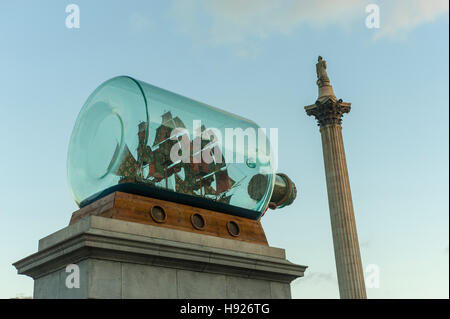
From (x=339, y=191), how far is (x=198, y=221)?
33.2m

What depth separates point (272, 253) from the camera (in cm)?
882

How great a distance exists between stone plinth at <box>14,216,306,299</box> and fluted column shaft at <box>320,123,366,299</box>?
101ft

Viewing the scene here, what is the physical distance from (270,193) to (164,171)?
2.14 m

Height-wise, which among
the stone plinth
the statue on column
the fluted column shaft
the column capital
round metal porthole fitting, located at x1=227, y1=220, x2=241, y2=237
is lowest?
the stone plinth

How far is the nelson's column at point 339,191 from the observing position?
38031 mm

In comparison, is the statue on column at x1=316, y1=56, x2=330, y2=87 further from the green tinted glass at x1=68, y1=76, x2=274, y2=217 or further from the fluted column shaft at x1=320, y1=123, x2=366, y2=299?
the green tinted glass at x1=68, y1=76, x2=274, y2=217

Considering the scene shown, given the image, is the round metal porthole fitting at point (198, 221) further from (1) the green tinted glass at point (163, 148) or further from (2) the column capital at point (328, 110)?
(2) the column capital at point (328, 110)

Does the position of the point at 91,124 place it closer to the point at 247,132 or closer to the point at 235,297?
the point at 247,132

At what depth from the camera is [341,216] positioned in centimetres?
3956

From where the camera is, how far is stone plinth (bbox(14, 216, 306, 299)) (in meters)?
6.79

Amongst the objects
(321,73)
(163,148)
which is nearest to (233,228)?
(163,148)

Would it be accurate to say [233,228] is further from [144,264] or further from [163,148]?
[144,264]

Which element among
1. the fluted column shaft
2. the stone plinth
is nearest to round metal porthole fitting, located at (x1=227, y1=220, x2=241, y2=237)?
the stone plinth

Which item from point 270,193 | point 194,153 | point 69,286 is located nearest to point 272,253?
point 270,193
